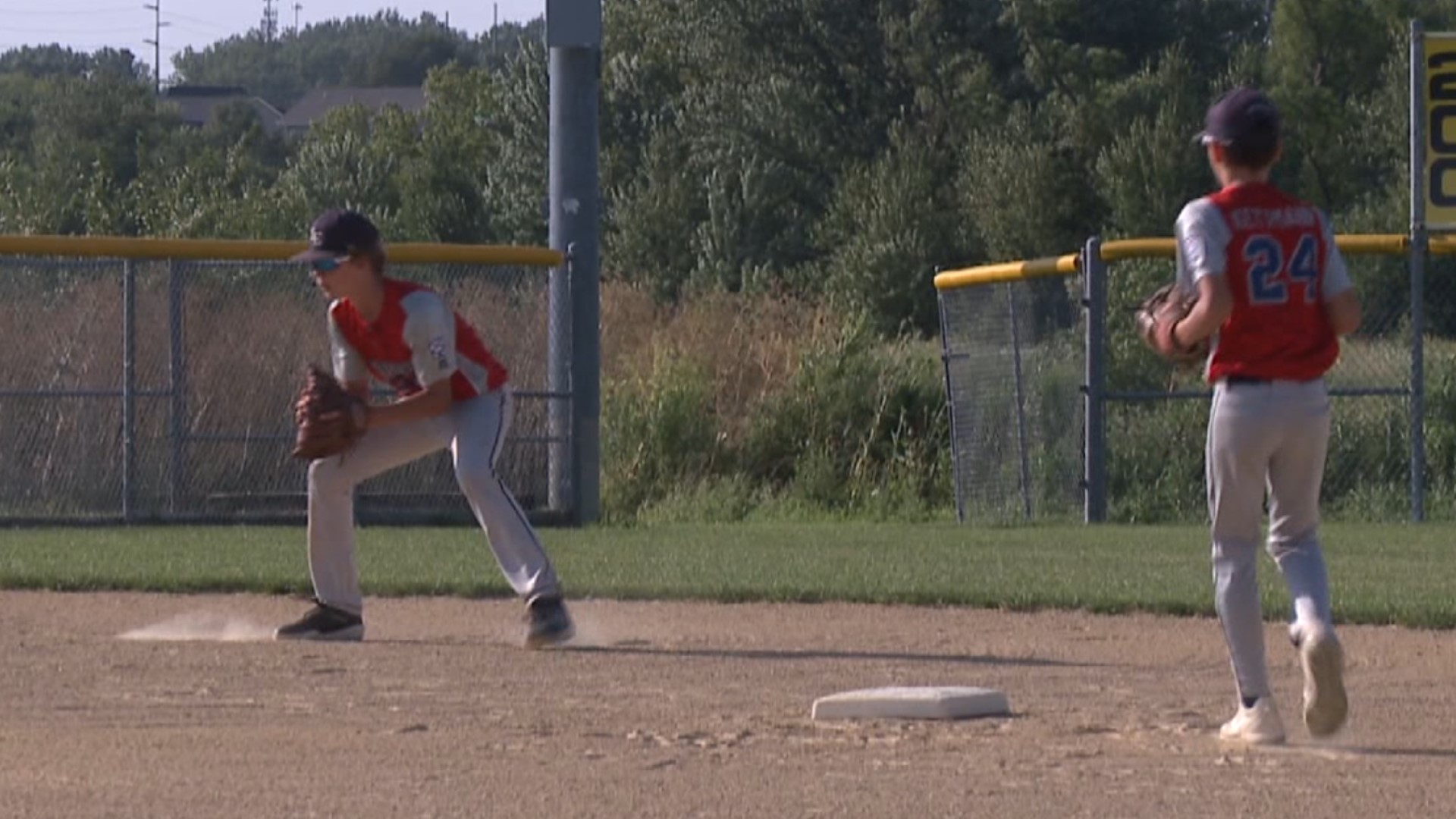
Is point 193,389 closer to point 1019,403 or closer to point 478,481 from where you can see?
point 1019,403

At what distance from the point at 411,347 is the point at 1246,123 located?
3.21 m

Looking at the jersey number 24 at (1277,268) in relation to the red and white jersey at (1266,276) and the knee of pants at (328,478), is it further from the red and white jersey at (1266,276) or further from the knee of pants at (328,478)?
the knee of pants at (328,478)

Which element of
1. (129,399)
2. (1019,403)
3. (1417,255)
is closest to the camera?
(1417,255)

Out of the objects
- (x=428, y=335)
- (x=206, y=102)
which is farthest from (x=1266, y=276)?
(x=206, y=102)

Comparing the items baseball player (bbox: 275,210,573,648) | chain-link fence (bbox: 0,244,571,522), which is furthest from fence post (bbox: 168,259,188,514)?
baseball player (bbox: 275,210,573,648)

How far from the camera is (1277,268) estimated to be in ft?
19.4

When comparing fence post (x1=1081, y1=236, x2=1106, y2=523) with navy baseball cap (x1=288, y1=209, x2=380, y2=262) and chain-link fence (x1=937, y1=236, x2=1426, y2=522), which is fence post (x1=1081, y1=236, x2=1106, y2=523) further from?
navy baseball cap (x1=288, y1=209, x2=380, y2=262)

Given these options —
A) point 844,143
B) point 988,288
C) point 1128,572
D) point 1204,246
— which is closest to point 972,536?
point 1128,572

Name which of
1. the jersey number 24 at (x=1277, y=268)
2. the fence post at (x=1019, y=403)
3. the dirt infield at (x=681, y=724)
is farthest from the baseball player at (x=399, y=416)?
the fence post at (x=1019, y=403)

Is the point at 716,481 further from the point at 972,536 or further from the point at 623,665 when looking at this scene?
the point at 623,665

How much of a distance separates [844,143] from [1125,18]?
660 cm

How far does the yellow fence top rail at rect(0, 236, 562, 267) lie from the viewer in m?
15.1

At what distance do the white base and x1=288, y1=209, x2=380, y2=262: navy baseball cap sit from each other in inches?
95.7

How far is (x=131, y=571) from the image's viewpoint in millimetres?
11227
